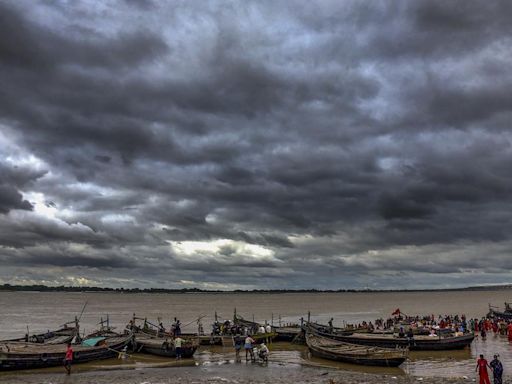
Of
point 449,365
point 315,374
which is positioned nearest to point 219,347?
→ point 315,374

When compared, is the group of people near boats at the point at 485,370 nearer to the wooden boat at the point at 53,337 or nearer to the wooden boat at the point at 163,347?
the wooden boat at the point at 163,347

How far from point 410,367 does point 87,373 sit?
20.7 m

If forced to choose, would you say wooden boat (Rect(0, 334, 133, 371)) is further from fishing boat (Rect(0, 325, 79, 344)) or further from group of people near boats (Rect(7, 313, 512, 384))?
fishing boat (Rect(0, 325, 79, 344))

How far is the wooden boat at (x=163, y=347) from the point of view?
3725 cm

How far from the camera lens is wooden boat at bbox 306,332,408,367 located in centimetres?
3291

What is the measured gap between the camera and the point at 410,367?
1323 inches

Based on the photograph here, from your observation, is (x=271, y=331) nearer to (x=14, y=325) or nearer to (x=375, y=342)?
(x=375, y=342)

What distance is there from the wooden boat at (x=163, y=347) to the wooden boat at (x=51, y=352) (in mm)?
1128

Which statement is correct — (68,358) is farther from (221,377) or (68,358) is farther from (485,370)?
(485,370)

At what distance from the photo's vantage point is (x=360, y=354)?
→ 3384 cm

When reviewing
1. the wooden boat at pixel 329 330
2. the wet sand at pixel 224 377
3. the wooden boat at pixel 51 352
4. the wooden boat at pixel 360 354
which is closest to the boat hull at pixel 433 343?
Answer: the wooden boat at pixel 360 354

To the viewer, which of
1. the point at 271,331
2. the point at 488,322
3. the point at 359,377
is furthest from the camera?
the point at 488,322

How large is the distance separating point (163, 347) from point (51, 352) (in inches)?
312

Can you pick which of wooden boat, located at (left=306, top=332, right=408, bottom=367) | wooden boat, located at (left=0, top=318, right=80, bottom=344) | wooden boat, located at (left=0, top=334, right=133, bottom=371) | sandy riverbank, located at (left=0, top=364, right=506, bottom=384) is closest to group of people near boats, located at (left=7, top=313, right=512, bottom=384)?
wooden boat, located at (left=306, top=332, right=408, bottom=367)
